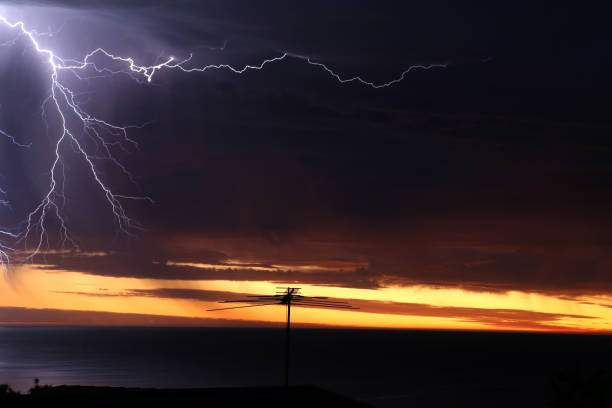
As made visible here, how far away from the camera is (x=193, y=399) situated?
20359 mm

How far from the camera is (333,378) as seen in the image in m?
90.5

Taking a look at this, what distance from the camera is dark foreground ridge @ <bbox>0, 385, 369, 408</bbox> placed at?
19.3 metres

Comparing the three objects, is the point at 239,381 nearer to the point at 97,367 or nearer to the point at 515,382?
the point at 97,367

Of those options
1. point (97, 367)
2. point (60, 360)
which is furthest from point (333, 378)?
point (60, 360)

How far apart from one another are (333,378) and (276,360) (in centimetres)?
3476

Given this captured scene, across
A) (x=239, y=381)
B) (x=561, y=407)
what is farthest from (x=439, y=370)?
(x=561, y=407)

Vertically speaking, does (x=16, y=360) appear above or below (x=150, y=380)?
above

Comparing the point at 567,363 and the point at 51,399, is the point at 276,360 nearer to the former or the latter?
the point at 567,363

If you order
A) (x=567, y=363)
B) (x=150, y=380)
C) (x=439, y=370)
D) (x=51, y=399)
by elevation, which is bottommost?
(x=51, y=399)

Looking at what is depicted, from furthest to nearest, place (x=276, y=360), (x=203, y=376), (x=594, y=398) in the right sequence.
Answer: (x=276, y=360) → (x=203, y=376) → (x=594, y=398)

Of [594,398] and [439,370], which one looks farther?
[439,370]

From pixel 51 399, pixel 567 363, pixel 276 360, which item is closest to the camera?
pixel 51 399

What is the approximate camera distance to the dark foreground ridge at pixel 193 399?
19.3 meters

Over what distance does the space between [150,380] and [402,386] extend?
2873cm
